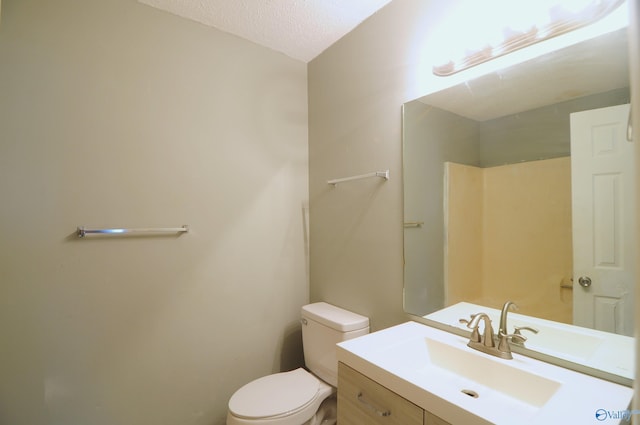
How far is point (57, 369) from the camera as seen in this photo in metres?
1.24

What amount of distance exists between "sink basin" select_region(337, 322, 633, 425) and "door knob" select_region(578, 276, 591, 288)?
0.27 meters

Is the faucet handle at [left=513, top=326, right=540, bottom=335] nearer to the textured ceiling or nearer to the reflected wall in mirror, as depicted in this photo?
the reflected wall in mirror

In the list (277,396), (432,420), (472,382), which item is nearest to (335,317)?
(277,396)

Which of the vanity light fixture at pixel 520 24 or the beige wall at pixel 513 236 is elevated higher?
the vanity light fixture at pixel 520 24

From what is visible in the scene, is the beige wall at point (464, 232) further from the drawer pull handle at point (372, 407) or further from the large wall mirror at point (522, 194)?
the drawer pull handle at point (372, 407)

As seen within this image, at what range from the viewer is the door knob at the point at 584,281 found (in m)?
0.90

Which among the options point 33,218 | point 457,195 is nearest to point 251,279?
point 33,218

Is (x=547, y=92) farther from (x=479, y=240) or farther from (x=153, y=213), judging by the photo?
(x=153, y=213)

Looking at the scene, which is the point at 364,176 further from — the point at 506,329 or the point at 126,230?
the point at 126,230

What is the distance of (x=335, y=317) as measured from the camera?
1559 millimetres

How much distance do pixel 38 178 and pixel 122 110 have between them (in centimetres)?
46

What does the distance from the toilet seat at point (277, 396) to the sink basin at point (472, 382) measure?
1.59 ft

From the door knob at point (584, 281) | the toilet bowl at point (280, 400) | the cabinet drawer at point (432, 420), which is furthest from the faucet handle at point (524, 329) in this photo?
the toilet bowl at point (280, 400)

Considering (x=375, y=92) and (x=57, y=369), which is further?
(x=375, y=92)
